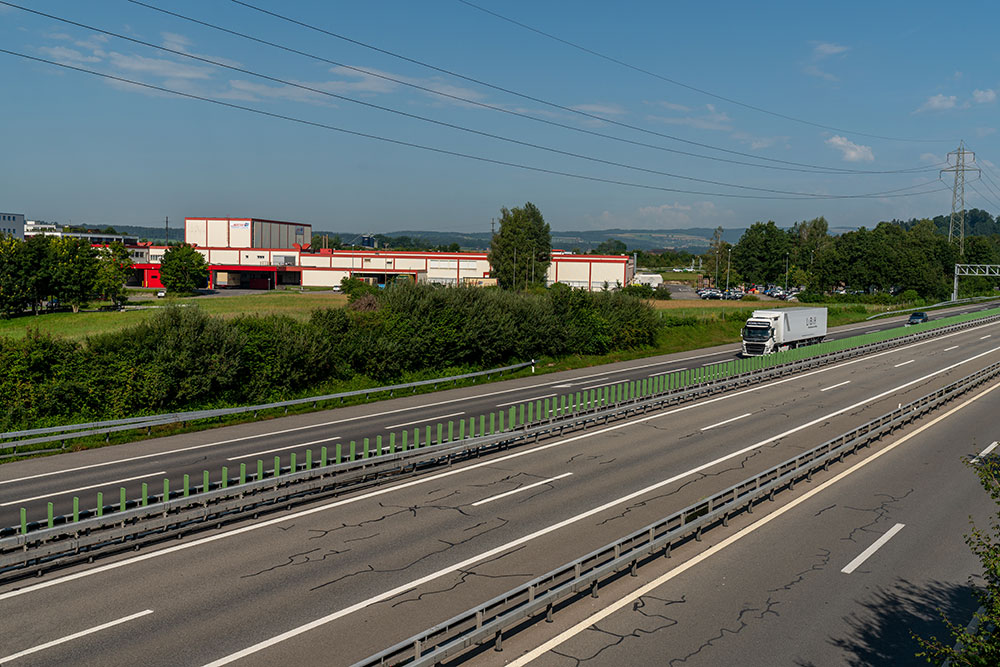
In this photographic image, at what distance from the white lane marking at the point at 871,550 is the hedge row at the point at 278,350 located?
27.7 metres

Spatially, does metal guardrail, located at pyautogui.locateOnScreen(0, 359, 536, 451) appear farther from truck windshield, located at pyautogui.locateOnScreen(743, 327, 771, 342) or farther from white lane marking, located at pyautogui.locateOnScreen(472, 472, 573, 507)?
truck windshield, located at pyautogui.locateOnScreen(743, 327, 771, 342)

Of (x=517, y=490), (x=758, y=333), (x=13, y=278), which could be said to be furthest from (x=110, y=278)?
(x=517, y=490)

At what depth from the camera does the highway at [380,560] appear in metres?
12.6

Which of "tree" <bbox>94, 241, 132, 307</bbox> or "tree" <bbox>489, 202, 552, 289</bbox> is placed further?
"tree" <bbox>489, 202, 552, 289</bbox>

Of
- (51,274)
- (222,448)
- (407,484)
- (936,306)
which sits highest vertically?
(51,274)

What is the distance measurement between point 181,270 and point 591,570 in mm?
123689

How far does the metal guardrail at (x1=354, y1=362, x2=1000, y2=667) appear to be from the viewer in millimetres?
11531

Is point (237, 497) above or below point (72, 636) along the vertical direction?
above

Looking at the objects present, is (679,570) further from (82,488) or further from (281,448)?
(82,488)

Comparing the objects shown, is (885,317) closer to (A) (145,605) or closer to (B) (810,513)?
(B) (810,513)

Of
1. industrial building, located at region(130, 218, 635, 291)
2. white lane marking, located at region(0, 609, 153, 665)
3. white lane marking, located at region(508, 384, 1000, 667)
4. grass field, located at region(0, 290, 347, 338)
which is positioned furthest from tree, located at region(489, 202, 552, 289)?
white lane marking, located at region(0, 609, 153, 665)

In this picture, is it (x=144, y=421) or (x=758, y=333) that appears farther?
(x=758, y=333)

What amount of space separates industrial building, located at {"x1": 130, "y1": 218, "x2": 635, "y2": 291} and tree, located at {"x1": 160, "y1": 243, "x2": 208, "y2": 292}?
15.0m

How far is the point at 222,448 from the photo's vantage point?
1098 inches
